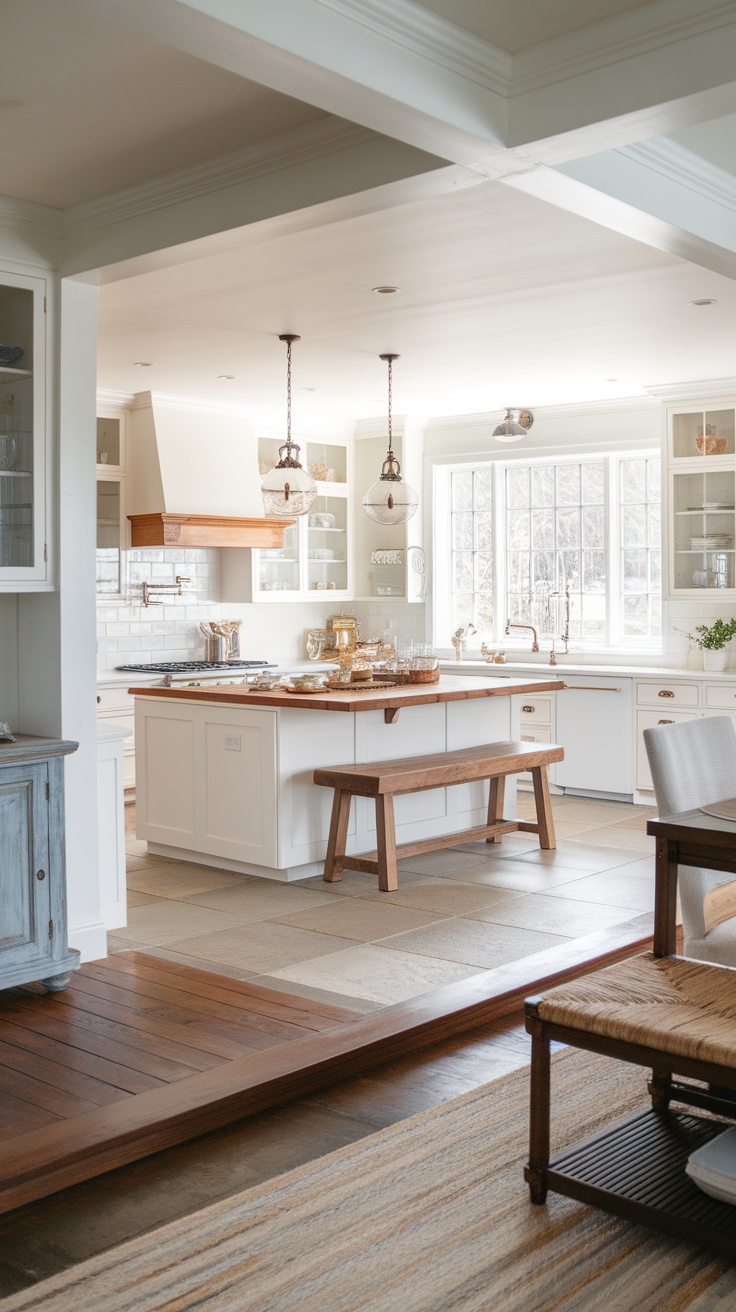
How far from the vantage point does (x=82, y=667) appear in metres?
4.37

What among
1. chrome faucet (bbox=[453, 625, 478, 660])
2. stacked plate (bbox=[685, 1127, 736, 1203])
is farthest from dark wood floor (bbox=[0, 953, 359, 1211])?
chrome faucet (bbox=[453, 625, 478, 660])

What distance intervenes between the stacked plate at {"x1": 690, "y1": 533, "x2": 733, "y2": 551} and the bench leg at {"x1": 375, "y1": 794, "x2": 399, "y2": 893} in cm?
329

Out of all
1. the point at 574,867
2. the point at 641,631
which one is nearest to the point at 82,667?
the point at 574,867

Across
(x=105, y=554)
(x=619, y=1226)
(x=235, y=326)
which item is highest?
(x=235, y=326)

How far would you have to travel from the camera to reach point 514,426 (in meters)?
8.55

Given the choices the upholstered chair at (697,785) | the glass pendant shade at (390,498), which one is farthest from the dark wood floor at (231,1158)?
the glass pendant shade at (390,498)

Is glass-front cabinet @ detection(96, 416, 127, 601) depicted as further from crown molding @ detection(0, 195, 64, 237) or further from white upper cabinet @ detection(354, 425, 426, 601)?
crown molding @ detection(0, 195, 64, 237)

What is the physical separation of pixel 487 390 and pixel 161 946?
15.3 ft

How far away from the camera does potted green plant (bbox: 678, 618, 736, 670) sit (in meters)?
7.79

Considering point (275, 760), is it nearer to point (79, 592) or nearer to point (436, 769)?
point (436, 769)

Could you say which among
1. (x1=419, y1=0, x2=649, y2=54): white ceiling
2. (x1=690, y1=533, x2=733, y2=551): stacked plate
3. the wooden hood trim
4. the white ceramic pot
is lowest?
the white ceramic pot

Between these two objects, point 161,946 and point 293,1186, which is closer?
point 293,1186

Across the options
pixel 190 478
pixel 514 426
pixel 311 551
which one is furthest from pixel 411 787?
pixel 311 551

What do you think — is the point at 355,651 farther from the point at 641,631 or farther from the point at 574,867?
the point at 641,631
